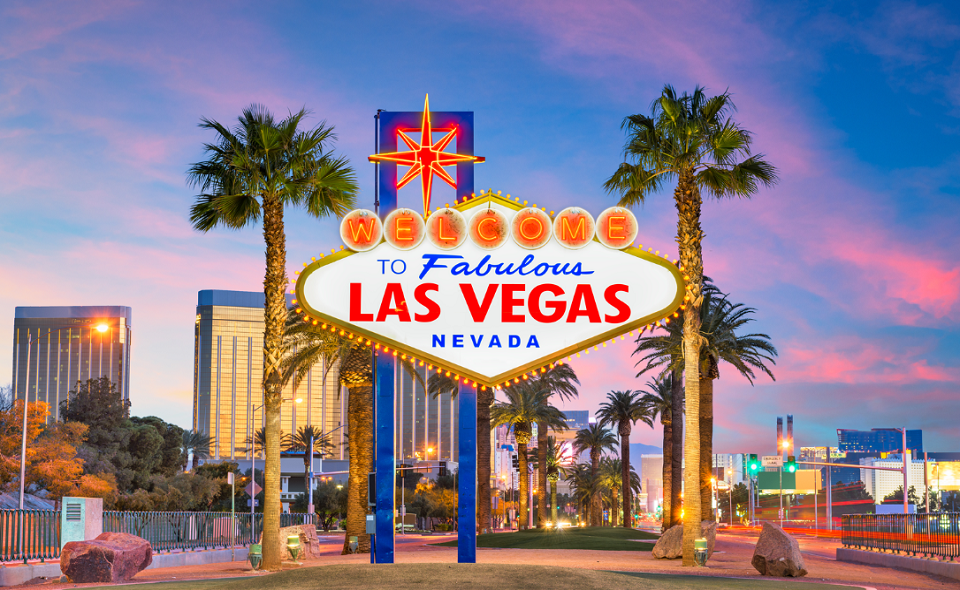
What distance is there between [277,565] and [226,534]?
53.7 feet

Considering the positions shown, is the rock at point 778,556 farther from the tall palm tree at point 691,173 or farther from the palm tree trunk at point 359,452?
the palm tree trunk at point 359,452

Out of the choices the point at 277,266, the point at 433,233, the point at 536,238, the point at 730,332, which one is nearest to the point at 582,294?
the point at 536,238

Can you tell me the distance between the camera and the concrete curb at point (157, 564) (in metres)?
23.5

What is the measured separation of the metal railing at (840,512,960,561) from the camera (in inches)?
1110

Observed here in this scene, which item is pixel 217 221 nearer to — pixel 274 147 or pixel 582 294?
pixel 274 147

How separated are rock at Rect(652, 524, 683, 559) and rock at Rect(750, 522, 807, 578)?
16.8 ft

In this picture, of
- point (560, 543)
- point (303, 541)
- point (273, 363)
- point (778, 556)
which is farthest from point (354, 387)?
point (778, 556)

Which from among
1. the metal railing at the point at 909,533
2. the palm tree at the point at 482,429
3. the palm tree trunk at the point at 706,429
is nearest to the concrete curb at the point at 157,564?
the palm tree at the point at 482,429

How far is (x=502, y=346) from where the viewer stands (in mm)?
20922

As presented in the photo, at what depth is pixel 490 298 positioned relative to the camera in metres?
21.2

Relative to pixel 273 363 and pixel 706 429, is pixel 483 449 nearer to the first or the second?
pixel 706 429

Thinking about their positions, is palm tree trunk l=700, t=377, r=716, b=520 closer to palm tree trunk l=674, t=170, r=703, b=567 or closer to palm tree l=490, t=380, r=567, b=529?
palm tree trunk l=674, t=170, r=703, b=567

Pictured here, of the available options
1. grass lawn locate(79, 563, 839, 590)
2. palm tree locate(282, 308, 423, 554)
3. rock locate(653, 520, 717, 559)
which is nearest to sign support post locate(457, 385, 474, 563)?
grass lawn locate(79, 563, 839, 590)

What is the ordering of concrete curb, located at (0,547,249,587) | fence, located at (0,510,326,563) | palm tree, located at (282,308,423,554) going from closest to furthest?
concrete curb, located at (0,547,249,587) → fence, located at (0,510,326,563) → palm tree, located at (282,308,423,554)
